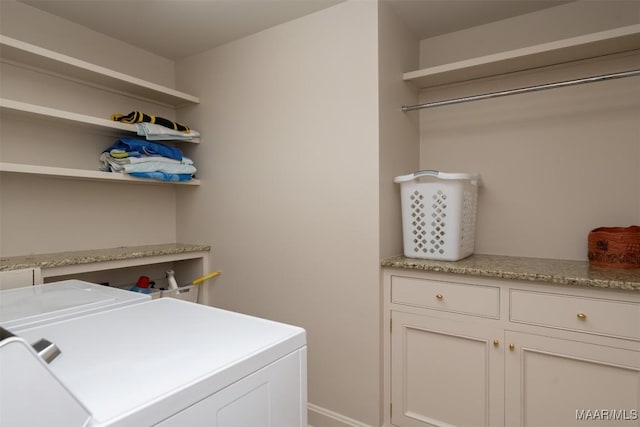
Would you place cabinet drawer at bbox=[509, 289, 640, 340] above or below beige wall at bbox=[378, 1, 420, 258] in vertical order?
below

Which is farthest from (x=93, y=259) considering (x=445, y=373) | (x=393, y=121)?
(x=445, y=373)

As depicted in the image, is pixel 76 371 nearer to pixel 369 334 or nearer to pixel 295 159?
pixel 369 334

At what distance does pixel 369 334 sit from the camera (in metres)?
2.00

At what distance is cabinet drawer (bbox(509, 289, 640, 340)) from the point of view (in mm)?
1445

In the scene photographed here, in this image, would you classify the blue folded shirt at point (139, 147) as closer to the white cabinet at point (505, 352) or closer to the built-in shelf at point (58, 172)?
the built-in shelf at point (58, 172)

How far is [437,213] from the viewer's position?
76.1 inches

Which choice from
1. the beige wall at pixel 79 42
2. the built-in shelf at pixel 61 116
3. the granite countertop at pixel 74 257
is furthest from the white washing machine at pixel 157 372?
the beige wall at pixel 79 42

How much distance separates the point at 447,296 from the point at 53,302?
5.19ft

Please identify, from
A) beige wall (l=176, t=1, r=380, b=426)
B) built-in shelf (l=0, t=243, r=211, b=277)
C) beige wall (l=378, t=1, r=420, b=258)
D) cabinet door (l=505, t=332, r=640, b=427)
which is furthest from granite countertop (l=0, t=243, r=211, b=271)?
cabinet door (l=505, t=332, r=640, b=427)

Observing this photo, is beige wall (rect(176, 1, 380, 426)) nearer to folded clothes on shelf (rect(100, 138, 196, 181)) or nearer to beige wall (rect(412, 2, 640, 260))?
folded clothes on shelf (rect(100, 138, 196, 181))

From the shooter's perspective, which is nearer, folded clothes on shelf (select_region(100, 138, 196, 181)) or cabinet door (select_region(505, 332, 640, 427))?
cabinet door (select_region(505, 332, 640, 427))

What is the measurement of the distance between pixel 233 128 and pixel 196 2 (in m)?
0.75

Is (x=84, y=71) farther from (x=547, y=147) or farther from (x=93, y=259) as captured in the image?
(x=547, y=147)
